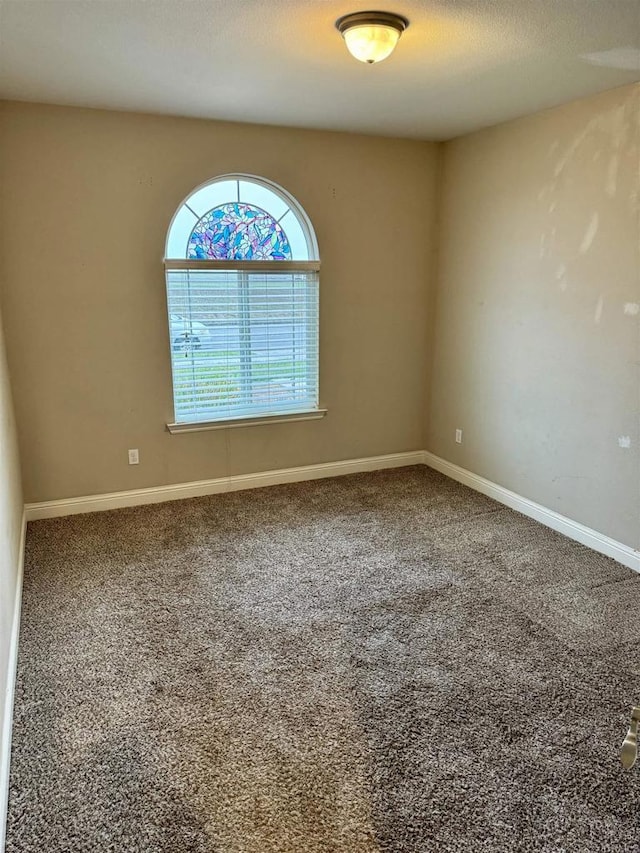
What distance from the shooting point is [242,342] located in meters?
3.96

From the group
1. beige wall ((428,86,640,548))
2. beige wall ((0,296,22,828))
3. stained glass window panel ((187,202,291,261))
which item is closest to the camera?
beige wall ((0,296,22,828))

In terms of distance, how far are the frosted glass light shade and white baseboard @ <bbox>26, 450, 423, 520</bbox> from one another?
2788 mm

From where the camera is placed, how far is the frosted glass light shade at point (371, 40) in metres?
2.07

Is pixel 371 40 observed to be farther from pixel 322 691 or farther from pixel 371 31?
pixel 322 691

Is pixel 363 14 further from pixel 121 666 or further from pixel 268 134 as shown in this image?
pixel 121 666

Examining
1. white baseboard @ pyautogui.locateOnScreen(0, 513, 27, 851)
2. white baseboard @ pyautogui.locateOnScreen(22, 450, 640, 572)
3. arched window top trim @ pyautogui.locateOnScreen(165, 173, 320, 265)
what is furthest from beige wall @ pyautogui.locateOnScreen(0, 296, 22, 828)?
arched window top trim @ pyautogui.locateOnScreen(165, 173, 320, 265)

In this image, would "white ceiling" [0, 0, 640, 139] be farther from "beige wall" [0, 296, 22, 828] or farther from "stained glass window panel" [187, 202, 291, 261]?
"beige wall" [0, 296, 22, 828]

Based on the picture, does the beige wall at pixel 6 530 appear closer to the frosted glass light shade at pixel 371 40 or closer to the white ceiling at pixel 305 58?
the white ceiling at pixel 305 58

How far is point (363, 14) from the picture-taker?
203 centimetres

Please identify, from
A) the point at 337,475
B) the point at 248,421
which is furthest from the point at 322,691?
the point at 337,475

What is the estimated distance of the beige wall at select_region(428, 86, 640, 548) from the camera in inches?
116

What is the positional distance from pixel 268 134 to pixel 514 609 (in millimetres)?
3214

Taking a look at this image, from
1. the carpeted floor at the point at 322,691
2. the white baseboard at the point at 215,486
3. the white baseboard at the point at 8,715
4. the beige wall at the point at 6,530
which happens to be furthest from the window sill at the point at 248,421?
the white baseboard at the point at 8,715

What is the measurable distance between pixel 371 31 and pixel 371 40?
0.09 ft
